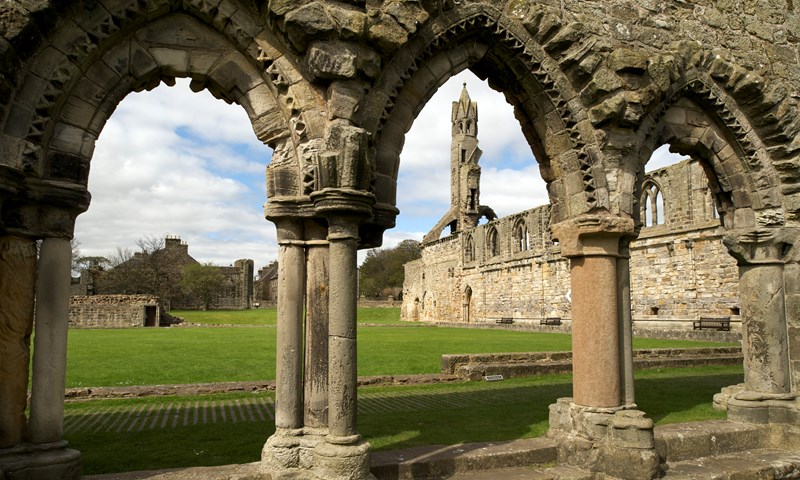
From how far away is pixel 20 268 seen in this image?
430 cm

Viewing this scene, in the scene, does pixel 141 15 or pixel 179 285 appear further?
pixel 179 285

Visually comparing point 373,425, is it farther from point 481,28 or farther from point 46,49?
point 46,49

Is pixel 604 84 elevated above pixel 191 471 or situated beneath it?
elevated above

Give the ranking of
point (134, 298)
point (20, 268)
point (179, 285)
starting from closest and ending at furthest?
point (20, 268) < point (134, 298) < point (179, 285)

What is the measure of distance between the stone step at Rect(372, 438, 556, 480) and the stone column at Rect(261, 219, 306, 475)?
73 centimetres

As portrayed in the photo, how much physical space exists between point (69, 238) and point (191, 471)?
6.41ft

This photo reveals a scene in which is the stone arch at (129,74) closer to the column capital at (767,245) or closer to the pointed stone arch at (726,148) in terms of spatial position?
the pointed stone arch at (726,148)

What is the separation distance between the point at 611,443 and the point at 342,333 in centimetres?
287

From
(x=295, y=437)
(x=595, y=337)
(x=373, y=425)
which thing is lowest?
(x=373, y=425)

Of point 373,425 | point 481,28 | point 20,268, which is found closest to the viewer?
point 20,268

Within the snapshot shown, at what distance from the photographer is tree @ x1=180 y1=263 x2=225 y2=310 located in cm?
5531

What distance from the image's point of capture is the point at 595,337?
5.87 m

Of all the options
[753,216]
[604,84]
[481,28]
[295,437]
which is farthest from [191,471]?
[753,216]

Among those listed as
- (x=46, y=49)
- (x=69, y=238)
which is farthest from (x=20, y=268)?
(x=46, y=49)
